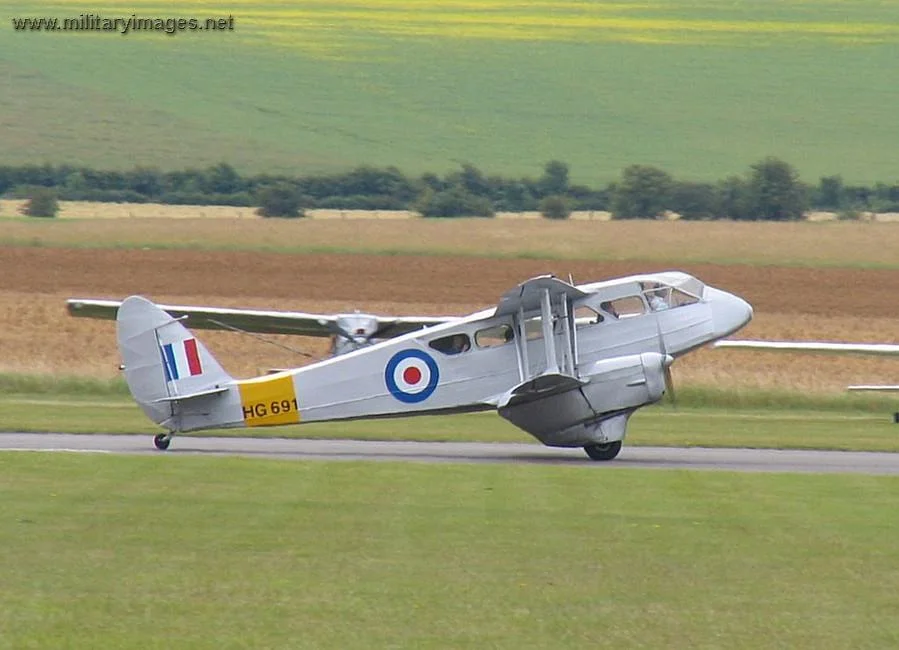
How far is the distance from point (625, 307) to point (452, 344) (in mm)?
2378

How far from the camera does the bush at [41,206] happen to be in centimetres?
8006

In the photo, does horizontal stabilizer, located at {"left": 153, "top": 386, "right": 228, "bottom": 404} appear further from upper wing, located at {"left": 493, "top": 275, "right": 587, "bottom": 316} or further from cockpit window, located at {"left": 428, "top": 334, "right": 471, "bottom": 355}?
upper wing, located at {"left": 493, "top": 275, "right": 587, "bottom": 316}

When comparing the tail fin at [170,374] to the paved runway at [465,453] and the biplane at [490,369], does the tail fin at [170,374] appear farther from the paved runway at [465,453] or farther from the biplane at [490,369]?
the paved runway at [465,453]

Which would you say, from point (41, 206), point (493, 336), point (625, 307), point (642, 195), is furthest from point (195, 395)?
point (642, 195)

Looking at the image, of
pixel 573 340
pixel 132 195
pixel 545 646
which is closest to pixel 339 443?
pixel 573 340

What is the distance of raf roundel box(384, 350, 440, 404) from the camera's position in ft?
74.3

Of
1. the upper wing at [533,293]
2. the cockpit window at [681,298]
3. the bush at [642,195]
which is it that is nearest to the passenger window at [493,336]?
the upper wing at [533,293]

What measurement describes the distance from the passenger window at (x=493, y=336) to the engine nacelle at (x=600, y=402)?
925 mm

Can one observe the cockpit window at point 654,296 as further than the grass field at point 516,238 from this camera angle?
No

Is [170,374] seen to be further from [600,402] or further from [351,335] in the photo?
[600,402]

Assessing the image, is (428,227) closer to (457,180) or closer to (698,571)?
(457,180)

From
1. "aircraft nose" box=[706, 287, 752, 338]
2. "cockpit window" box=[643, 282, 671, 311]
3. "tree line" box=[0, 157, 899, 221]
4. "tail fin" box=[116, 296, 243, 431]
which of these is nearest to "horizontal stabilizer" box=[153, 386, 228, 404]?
"tail fin" box=[116, 296, 243, 431]

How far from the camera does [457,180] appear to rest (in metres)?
95.0

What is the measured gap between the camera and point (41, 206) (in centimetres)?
8025
